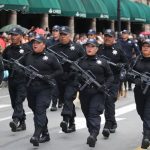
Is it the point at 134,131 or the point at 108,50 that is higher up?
the point at 108,50

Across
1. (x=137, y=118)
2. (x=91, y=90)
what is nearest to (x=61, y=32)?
(x=91, y=90)

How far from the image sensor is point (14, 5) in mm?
26453

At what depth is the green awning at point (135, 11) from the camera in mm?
43906

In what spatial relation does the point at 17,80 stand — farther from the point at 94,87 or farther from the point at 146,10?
the point at 146,10

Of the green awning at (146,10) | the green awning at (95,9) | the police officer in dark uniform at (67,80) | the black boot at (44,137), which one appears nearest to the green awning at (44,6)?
the green awning at (95,9)

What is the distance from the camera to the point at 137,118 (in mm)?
12562

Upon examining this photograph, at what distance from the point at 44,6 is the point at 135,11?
16.3m

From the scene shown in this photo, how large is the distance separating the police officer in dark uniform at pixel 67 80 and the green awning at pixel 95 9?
2521 centimetres

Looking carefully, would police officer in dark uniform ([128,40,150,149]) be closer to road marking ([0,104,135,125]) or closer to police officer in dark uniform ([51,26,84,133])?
police officer in dark uniform ([51,26,84,133])

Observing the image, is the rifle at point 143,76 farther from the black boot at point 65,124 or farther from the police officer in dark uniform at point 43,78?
the black boot at point 65,124

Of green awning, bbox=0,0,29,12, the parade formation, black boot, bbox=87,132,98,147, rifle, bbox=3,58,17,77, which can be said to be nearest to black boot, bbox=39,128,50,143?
the parade formation

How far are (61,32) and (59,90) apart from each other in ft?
3.91

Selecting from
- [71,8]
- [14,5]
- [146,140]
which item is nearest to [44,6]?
[71,8]

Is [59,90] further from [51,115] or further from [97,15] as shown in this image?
[97,15]
